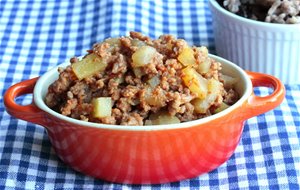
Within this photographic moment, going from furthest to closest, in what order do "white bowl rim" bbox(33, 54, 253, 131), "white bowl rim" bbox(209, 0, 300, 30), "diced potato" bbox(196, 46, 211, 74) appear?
"white bowl rim" bbox(209, 0, 300, 30), "diced potato" bbox(196, 46, 211, 74), "white bowl rim" bbox(33, 54, 253, 131)

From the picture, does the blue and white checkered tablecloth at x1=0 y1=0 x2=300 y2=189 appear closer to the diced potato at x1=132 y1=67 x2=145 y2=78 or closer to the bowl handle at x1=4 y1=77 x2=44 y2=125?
the bowl handle at x1=4 y1=77 x2=44 y2=125

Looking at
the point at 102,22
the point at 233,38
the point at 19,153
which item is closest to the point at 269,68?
the point at 233,38

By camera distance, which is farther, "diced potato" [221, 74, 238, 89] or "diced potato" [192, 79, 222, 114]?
"diced potato" [221, 74, 238, 89]

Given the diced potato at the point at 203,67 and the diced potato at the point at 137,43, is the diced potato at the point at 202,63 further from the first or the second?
the diced potato at the point at 137,43

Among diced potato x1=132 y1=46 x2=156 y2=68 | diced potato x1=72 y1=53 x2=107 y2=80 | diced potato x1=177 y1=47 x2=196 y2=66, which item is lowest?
diced potato x1=72 y1=53 x2=107 y2=80

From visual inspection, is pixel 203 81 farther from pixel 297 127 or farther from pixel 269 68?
pixel 269 68

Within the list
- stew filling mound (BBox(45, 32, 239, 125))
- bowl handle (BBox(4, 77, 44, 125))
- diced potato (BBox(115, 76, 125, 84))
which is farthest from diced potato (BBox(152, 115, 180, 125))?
bowl handle (BBox(4, 77, 44, 125))

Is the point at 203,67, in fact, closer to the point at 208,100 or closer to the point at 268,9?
the point at 208,100
